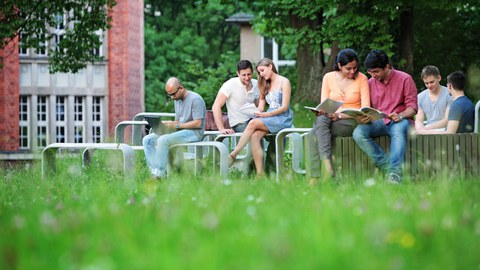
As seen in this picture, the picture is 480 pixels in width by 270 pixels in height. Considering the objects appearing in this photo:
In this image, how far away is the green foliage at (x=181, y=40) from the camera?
180 feet

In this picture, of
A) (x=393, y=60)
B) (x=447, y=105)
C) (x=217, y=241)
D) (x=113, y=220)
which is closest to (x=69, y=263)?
(x=217, y=241)

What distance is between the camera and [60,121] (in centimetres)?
4438

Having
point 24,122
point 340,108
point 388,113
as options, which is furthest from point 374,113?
point 24,122

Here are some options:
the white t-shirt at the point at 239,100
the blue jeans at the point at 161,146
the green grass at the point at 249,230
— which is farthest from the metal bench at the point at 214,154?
the green grass at the point at 249,230

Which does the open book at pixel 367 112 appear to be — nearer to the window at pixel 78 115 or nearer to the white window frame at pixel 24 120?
the white window frame at pixel 24 120

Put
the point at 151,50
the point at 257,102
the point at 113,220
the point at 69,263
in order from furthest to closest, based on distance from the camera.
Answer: the point at 151,50 → the point at 257,102 → the point at 113,220 → the point at 69,263

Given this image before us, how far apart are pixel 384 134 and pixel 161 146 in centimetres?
259

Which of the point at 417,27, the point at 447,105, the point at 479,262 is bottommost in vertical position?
the point at 479,262

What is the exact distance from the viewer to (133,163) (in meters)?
12.4

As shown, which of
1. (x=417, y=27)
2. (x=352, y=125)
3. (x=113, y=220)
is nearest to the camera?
(x=113, y=220)

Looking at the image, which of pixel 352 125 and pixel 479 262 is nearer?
pixel 479 262

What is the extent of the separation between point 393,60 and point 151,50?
30112 mm

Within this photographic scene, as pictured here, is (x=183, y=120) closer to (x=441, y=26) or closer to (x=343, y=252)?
(x=343, y=252)

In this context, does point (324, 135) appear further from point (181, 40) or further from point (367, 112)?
point (181, 40)
